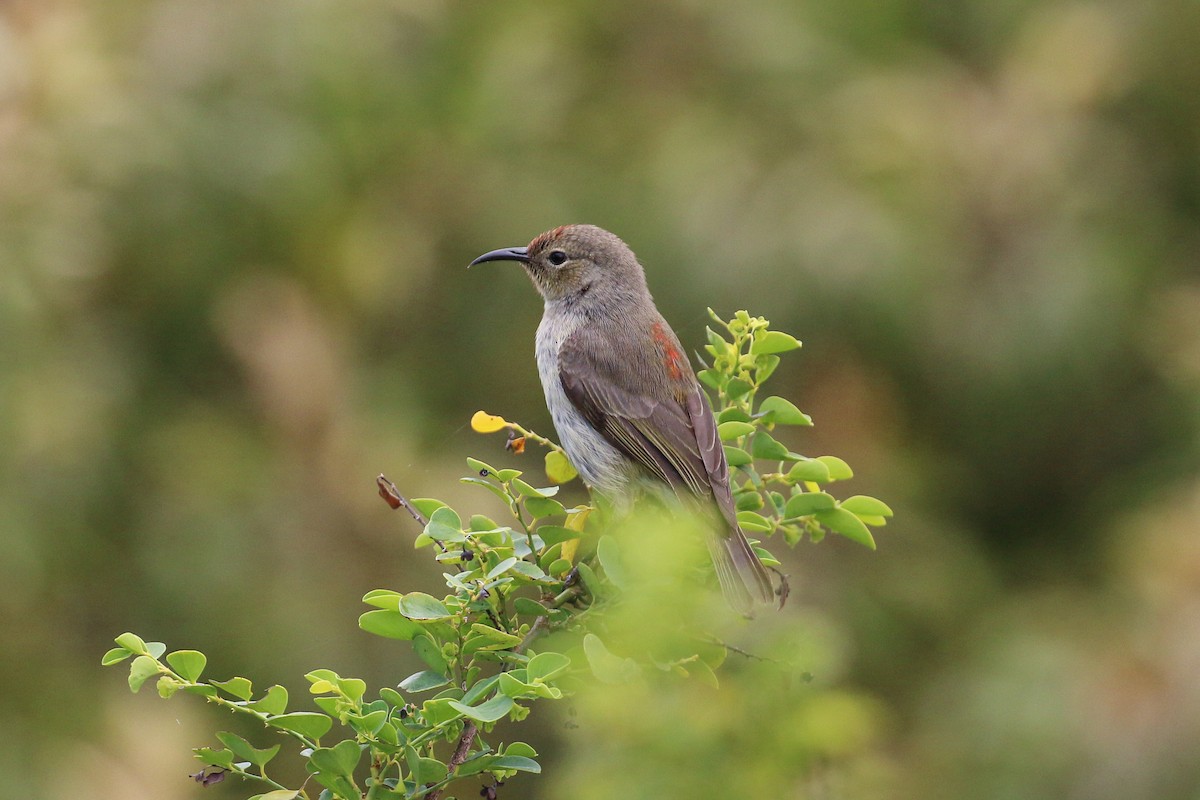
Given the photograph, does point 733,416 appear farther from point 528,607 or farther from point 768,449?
point 528,607

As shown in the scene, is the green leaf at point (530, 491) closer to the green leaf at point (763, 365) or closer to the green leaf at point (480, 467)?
the green leaf at point (480, 467)

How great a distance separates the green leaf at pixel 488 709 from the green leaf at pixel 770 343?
1046 mm

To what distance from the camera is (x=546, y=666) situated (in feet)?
6.57

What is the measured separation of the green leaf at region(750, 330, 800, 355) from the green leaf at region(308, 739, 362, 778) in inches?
47.4

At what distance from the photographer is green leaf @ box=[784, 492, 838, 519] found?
99.7 inches

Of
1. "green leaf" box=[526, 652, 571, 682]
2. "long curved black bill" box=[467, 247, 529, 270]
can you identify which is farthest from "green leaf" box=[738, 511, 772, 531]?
"long curved black bill" box=[467, 247, 529, 270]

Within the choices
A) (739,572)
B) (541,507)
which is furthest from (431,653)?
(739,572)

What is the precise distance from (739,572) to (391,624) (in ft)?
3.93

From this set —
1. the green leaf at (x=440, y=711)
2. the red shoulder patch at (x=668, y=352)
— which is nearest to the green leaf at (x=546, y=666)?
the green leaf at (x=440, y=711)

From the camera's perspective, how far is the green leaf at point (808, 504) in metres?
2.53

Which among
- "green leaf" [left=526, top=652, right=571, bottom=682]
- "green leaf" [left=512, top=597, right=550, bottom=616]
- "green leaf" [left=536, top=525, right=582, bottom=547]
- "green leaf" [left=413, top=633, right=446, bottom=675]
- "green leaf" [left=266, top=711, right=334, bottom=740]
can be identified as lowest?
"green leaf" [left=266, top=711, right=334, bottom=740]

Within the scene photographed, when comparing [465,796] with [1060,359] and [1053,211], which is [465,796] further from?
[1053,211]

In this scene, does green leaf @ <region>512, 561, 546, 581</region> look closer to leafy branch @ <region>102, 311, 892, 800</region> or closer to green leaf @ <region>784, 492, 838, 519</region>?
leafy branch @ <region>102, 311, 892, 800</region>

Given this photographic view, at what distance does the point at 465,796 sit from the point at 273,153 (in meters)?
3.60
